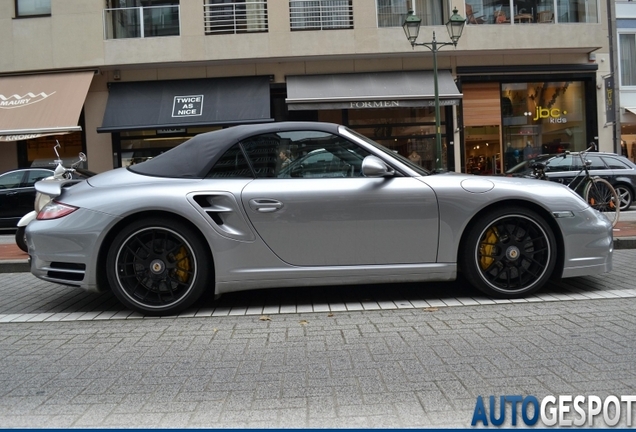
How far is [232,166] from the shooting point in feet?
15.3

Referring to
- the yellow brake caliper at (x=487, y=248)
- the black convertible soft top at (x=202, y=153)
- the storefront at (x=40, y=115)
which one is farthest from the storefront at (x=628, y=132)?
the black convertible soft top at (x=202, y=153)

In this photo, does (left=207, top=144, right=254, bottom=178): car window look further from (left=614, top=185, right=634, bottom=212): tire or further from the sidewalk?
(left=614, top=185, right=634, bottom=212): tire

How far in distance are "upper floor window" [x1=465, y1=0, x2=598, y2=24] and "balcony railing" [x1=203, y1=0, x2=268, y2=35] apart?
6.25 meters

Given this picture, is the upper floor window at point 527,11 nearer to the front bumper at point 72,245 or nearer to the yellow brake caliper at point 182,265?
the yellow brake caliper at point 182,265

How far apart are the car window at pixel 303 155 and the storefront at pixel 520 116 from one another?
46.1 ft

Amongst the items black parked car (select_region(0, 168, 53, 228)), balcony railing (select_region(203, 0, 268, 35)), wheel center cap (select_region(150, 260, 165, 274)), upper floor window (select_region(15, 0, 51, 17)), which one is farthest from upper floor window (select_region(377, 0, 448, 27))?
wheel center cap (select_region(150, 260, 165, 274))

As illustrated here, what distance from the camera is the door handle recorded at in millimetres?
4402

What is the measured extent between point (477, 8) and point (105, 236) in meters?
15.8

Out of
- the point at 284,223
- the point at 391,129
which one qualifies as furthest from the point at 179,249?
the point at 391,129

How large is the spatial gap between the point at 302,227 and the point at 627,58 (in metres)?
22.0

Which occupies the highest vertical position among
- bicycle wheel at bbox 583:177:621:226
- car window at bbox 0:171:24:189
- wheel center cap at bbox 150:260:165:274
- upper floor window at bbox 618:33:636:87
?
upper floor window at bbox 618:33:636:87

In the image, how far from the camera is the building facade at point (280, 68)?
16.7 meters

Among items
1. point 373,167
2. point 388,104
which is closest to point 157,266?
point 373,167

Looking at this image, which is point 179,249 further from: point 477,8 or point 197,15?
point 477,8
